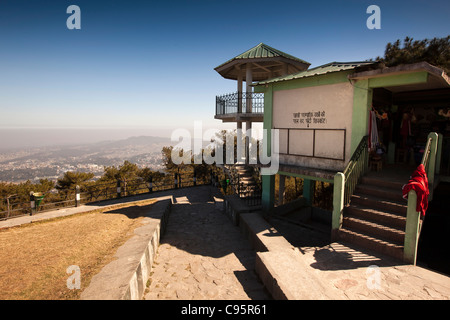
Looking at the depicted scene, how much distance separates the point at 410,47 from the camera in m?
21.7

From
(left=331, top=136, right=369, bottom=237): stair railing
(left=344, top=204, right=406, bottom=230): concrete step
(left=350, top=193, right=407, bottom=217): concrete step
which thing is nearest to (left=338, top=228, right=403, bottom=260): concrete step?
(left=331, top=136, right=369, bottom=237): stair railing

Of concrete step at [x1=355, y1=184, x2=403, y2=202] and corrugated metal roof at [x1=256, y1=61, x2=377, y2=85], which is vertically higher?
corrugated metal roof at [x1=256, y1=61, x2=377, y2=85]

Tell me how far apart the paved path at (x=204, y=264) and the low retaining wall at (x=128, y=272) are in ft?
1.55

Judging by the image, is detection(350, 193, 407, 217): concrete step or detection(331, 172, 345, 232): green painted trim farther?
detection(331, 172, 345, 232): green painted trim

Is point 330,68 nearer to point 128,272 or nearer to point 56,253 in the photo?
point 128,272

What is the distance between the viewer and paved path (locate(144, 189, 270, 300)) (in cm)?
576

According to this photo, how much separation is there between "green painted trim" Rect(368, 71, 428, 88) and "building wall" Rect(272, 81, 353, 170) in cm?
79

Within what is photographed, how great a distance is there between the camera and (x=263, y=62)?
1625cm

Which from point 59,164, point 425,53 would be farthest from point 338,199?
point 59,164

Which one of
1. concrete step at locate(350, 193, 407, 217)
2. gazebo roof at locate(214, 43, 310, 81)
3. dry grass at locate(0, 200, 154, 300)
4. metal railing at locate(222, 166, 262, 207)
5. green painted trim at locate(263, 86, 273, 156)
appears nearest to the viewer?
dry grass at locate(0, 200, 154, 300)

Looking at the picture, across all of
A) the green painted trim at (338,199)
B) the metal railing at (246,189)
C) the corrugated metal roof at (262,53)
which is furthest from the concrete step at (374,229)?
the corrugated metal roof at (262,53)

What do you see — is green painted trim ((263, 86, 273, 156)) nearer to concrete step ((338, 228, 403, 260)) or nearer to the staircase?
the staircase

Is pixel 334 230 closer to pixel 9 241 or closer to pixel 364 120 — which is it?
pixel 364 120
